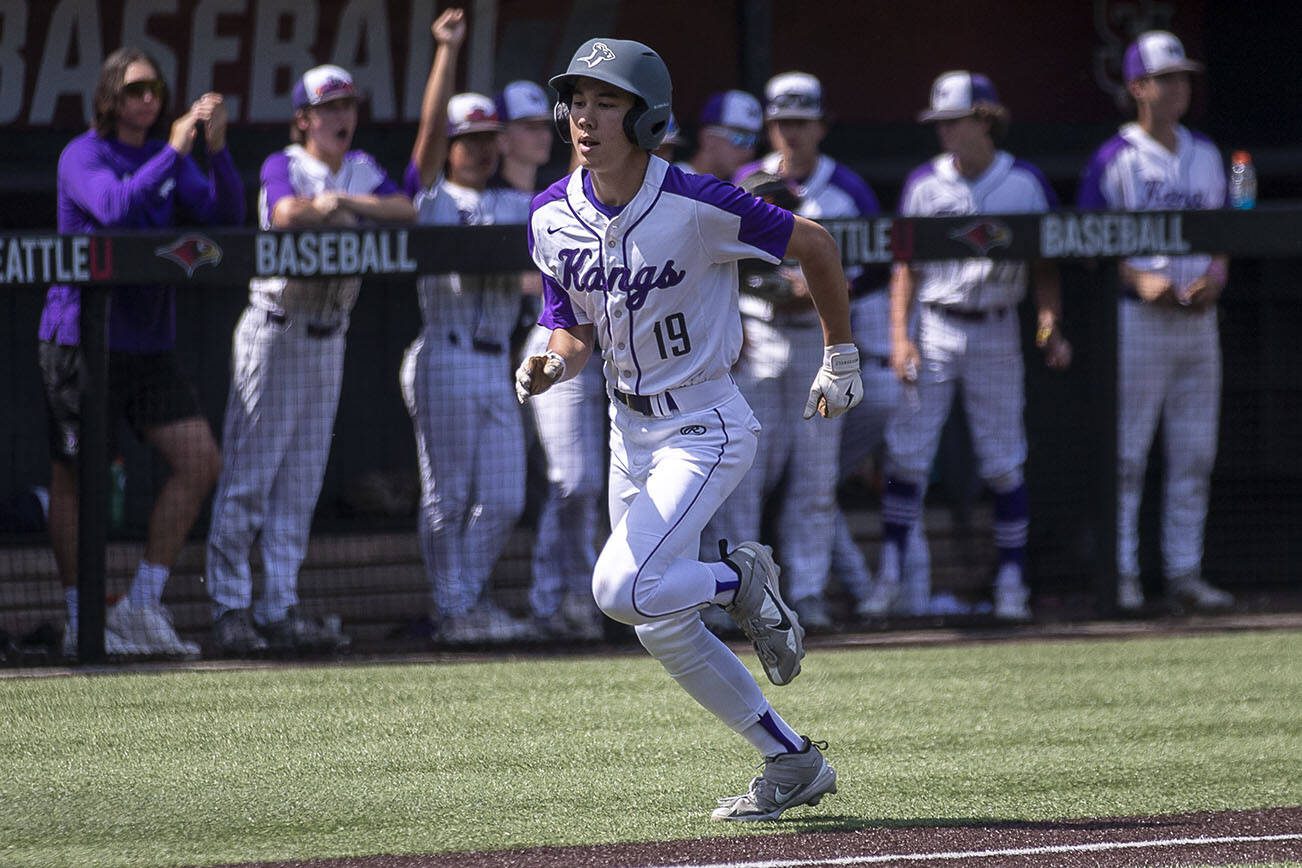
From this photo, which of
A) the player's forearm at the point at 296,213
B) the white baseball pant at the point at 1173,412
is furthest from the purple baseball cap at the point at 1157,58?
the player's forearm at the point at 296,213

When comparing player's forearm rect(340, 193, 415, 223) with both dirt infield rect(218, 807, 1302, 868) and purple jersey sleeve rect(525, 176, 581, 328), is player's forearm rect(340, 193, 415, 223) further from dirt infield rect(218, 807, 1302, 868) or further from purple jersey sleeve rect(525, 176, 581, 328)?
dirt infield rect(218, 807, 1302, 868)

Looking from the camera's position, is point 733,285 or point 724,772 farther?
point 724,772

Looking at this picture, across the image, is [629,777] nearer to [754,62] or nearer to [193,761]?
[193,761]

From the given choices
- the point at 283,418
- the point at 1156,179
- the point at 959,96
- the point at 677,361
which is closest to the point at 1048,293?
the point at 1156,179

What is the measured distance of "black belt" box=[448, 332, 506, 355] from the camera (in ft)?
22.2

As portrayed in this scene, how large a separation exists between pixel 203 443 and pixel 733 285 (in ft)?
9.11

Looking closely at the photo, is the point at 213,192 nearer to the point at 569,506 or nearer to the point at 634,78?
the point at 569,506

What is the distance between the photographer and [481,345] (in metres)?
6.80

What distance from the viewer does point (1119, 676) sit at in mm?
6180

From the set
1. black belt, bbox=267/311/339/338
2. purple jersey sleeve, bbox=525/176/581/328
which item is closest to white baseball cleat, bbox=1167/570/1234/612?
black belt, bbox=267/311/339/338

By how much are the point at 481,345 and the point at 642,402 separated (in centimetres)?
256

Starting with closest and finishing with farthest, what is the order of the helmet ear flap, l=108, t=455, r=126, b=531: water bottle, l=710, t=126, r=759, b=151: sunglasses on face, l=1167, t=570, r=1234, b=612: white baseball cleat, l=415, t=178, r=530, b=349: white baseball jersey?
the helmet ear flap → l=415, t=178, r=530, b=349: white baseball jersey → l=108, t=455, r=126, b=531: water bottle → l=710, t=126, r=759, b=151: sunglasses on face → l=1167, t=570, r=1234, b=612: white baseball cleat

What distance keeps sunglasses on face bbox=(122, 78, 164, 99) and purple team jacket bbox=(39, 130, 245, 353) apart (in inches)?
7.4

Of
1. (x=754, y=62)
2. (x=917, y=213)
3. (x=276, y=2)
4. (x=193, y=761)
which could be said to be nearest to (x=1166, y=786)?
(x=193, y=761)
